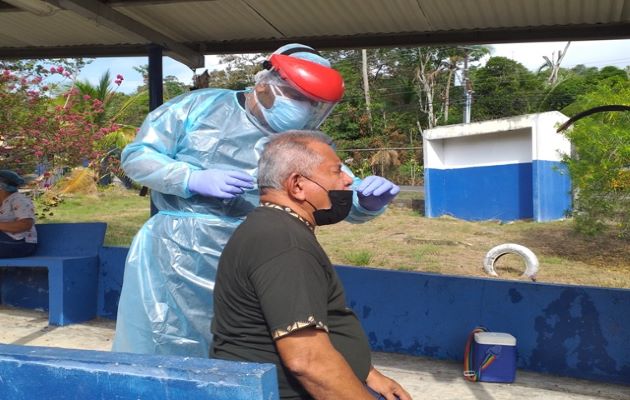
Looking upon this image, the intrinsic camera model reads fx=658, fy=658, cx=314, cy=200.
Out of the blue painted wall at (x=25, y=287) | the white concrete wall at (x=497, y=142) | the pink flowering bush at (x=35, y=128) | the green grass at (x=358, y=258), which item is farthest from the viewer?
the white concrete wall at (x=497, y=142)

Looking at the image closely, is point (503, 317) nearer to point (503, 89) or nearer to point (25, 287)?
point (25, 287)

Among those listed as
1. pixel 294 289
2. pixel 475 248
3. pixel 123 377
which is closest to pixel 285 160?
pixel 294 289

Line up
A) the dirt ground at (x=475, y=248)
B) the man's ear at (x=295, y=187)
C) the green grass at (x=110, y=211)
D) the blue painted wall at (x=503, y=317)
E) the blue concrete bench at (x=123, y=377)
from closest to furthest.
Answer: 1. the blue concrete bench at (x=123, y=377)
2. the man's ear at (x=295, y=187)
3. the blue painted wall at (x=503, y=317)
4. the dirt ground at (x=475, y=248)
5. the green grass at (x=110, y=211)

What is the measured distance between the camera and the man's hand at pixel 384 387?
1.99m

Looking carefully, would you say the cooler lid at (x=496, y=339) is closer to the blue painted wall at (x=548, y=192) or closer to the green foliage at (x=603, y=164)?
the green foliage at (x=603, y=164)

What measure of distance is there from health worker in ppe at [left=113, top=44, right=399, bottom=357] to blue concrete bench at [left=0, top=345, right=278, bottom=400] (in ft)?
3.05

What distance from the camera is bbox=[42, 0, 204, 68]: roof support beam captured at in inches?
150

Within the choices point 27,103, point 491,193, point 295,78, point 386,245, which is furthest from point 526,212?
point 295,78

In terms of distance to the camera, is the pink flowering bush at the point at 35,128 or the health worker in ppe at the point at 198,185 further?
the pink flowering bush at the point at 35,128

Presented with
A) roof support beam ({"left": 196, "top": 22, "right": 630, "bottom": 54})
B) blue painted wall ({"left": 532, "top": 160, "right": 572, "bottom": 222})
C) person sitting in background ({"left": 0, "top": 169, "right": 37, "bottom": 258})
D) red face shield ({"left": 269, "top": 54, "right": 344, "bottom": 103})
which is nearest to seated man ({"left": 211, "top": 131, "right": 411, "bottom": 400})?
red face shield ({"left": 269, "top": 54, "right": 344, "bottom": 103})

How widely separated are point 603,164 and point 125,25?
8.10 metres

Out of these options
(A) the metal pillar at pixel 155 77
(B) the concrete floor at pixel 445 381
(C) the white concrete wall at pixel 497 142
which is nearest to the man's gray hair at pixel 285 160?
(B) the concrete floor at pixel 445 381

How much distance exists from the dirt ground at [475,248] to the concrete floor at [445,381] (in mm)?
Answer: 5327

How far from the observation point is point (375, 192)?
7.82 ft
